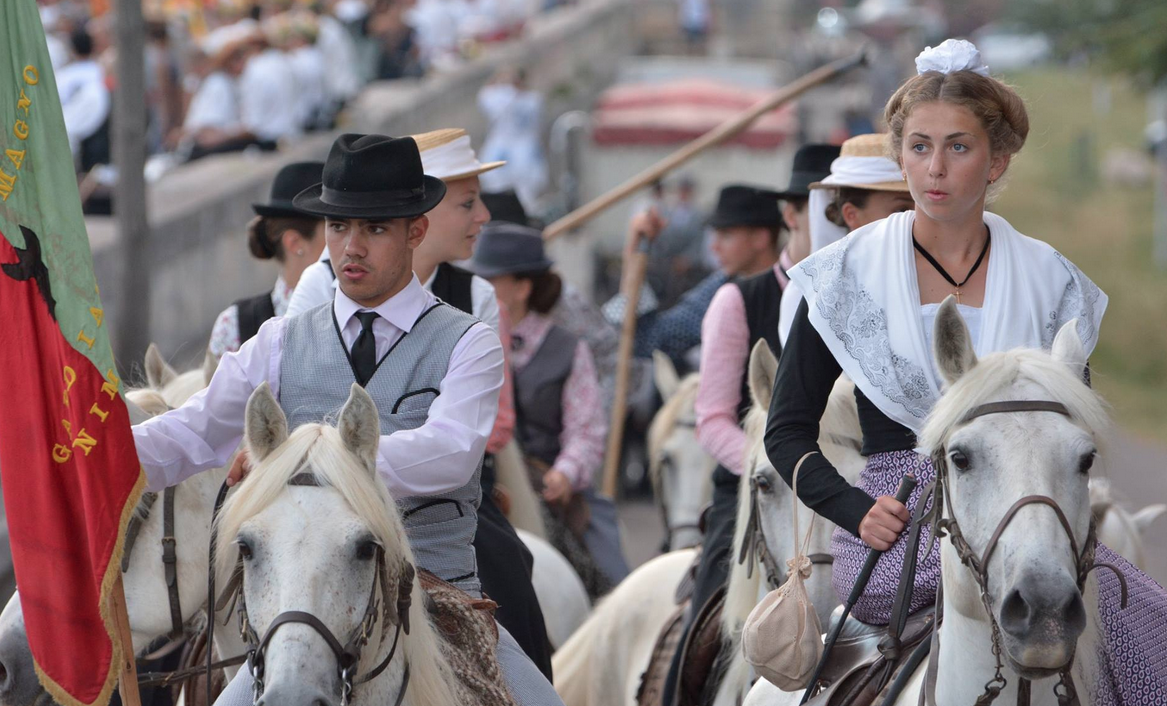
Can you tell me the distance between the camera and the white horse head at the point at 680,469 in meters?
8.56

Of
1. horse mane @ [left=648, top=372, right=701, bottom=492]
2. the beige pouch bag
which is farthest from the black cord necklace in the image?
horse mane @ [left=648, top=372, right=701, bottom=492]

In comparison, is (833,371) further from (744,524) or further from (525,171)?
(525,171)

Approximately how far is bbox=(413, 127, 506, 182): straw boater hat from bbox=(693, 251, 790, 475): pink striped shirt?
1.11 metres

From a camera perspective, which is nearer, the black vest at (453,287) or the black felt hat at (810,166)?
the black vest at (453,287)

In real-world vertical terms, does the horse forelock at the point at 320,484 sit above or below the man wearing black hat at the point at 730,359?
above

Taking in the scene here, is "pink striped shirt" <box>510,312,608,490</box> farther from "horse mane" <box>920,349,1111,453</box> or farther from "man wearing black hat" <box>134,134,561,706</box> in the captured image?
"horse mane" <box>920,349,1111,453</box>

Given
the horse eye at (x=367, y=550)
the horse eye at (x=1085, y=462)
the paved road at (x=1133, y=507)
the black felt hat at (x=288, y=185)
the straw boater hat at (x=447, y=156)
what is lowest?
the paved road at (x=1133, y=507)

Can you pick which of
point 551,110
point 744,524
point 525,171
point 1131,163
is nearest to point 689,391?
point 744,524

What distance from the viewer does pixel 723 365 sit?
638 cm

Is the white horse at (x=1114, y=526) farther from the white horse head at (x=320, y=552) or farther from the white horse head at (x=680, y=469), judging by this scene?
the white horse head at (x=320, y=552)

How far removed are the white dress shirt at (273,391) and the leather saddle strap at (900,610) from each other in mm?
1083

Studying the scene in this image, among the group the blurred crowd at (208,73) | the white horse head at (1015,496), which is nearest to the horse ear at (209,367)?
the white horse head at (1015,496)

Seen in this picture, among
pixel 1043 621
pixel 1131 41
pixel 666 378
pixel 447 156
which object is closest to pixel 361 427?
pixel 1043 621

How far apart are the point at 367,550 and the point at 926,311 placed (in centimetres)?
144
